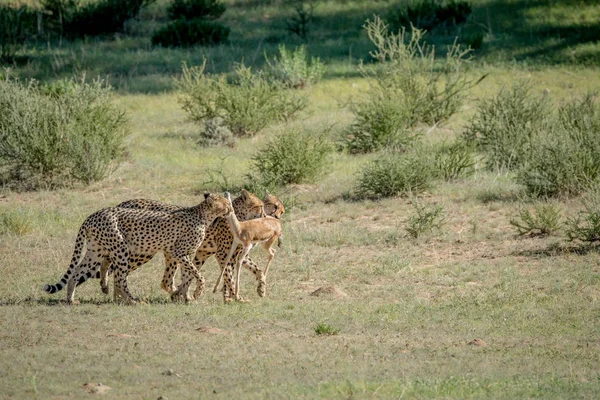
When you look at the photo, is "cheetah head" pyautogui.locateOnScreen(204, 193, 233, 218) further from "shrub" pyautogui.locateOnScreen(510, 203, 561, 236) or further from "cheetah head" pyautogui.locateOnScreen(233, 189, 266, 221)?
"shrub" pyautogui.locateOnScreen(510, 203, 561, 236)

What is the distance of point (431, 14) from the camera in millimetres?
26875

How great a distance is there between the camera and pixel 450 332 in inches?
378

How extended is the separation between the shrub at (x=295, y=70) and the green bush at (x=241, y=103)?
1699mm

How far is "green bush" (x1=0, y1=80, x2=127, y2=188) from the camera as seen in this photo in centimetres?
1658

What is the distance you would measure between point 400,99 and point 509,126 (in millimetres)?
2364

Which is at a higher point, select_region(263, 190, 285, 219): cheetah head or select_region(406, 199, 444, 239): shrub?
select_region(263, 190, 285, 219): cheetah head

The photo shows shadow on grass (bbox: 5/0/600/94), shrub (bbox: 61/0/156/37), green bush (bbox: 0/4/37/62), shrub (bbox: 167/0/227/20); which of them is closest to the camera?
shadow on grass (bbox: 5/0/600/94)

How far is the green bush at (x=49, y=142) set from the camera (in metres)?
16.6

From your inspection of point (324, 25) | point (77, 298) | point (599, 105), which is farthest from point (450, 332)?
point (324, 25)

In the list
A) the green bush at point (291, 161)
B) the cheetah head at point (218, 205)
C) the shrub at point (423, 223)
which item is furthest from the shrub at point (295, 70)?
the cheetah head at point (218, 205)

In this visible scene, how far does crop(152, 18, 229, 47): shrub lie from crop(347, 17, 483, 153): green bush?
21.0 ft

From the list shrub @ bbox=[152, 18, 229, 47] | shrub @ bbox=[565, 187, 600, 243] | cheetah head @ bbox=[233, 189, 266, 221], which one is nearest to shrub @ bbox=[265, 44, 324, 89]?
shrub @ bbox=[152, 18, 229, 47]

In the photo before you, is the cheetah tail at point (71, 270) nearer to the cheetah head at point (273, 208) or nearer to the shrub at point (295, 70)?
the cheetah head at point (273, 208)

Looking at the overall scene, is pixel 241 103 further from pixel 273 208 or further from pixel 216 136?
pixel 273 208
